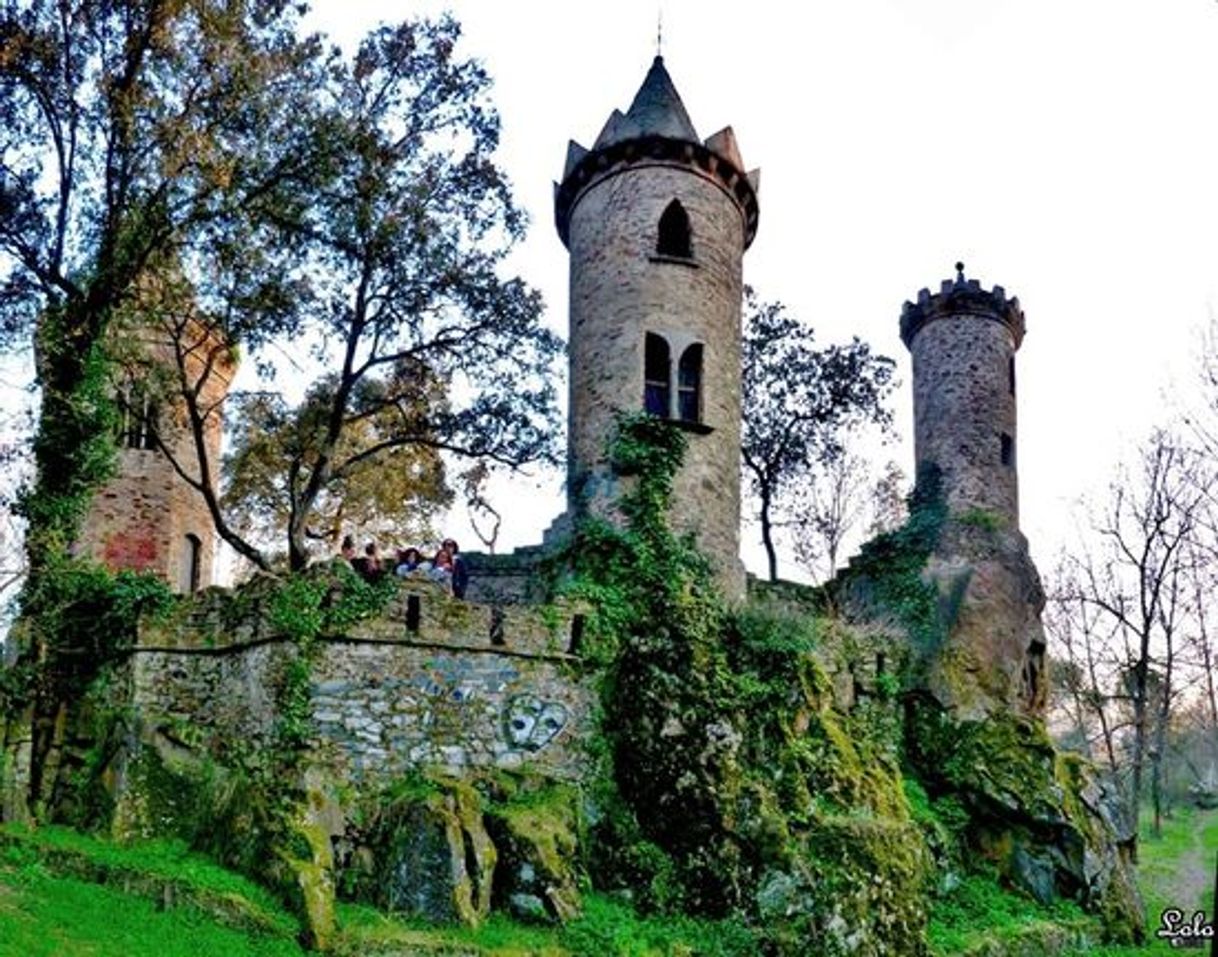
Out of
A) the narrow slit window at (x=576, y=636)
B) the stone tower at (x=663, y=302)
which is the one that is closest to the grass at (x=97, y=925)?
the narrow slit window at (x=576, y=636)

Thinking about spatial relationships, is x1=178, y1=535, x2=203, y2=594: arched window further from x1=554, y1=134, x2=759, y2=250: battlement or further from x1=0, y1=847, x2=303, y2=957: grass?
x1=0, y1=847, x2=303, y2=957: grass

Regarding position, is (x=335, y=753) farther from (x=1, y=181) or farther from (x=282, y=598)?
(x=1, y=181)

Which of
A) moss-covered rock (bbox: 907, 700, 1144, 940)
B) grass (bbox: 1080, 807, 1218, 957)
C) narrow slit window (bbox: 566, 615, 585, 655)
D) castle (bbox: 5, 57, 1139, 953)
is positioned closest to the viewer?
castle (bbox: 5, 57, 1139, 953)

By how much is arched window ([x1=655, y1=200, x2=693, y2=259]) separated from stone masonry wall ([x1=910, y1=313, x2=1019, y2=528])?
26.7 ft

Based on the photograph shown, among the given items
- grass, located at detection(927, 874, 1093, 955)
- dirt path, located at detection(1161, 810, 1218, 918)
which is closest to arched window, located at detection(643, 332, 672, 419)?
grass, located at detection(927, 874, 1093, 955)

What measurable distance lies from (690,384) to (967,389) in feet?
28.0

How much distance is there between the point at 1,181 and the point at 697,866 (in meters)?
13.6

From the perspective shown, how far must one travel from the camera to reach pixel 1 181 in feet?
59.7

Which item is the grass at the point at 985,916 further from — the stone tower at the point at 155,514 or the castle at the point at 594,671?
the stone tower at the point at 155,514

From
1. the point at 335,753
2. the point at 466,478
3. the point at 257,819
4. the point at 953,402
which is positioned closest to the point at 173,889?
the point at 257,819

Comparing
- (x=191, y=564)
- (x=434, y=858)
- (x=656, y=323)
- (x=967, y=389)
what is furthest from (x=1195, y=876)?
(x=191, y=564)

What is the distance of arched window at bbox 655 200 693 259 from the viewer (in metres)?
21.7

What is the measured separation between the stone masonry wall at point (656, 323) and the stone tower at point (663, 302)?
2cm

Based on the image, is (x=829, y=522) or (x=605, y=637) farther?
(x=829, y=522)
